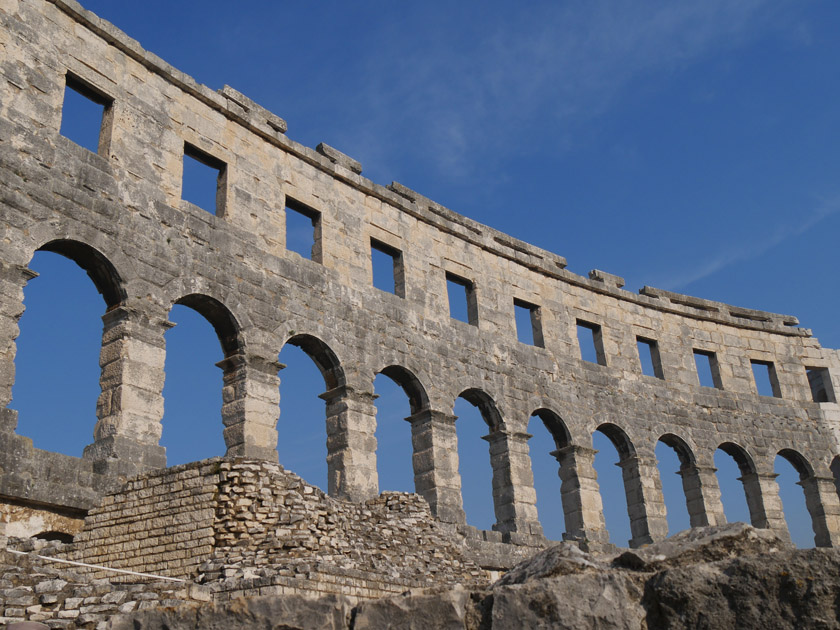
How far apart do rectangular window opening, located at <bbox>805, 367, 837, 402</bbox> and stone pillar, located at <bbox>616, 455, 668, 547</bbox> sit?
26.3 feet

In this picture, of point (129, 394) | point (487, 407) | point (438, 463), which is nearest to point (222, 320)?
point (129, 394)

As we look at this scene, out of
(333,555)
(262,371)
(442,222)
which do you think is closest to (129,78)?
(262,371)

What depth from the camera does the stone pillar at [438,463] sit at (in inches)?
620

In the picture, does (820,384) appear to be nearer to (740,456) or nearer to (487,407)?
(740,456)

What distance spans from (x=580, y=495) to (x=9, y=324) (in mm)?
12018

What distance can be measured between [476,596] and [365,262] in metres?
12.3

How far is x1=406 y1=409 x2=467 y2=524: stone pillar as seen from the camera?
620 inches

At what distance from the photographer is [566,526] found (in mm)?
18734

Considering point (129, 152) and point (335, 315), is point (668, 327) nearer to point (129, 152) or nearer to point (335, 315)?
point (335, 315)

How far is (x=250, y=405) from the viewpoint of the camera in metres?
13.4

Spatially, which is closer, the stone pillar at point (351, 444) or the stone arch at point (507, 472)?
the stone pillar at point (351, 444)

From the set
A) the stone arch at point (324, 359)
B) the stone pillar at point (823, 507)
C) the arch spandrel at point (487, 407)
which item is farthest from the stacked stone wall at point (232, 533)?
the stone pillar at point (823, 507)

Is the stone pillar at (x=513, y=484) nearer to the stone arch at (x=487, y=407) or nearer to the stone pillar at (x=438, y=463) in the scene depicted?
the stone arch at (x=487, y=407)

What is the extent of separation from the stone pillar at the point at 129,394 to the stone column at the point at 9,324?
1252 millimetres
